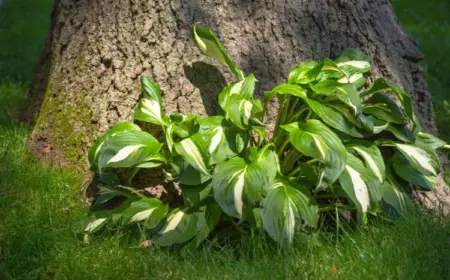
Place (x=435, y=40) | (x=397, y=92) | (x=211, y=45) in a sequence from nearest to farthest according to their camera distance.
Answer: (x=397, y=92)
(x=211, y=45)
(x=435, y=40)

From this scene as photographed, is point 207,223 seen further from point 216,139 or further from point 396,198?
point 396,198

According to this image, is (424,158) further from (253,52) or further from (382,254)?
(253,52)

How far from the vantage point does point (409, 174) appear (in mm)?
3719

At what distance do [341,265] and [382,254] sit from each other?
18 centimetres

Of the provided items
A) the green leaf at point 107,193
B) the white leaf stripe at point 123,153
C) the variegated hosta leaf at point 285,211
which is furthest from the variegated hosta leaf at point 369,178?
the green leaf at point 107,193

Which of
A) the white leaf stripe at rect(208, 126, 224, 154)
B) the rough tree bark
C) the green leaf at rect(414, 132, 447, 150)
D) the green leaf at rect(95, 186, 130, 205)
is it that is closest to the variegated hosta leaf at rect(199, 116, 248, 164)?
the white leaf stripe at rect(208, 126, 224, 154)

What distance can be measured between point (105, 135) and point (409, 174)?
61.1 inches

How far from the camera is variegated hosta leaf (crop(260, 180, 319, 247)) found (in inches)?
127

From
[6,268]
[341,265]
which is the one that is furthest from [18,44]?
[341,265]

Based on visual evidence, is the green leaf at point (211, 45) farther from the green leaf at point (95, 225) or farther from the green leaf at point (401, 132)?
the green leaf at point (95, 225)

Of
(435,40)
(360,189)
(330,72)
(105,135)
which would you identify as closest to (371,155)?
(360,189)

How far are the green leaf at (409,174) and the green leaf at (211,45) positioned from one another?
911mm

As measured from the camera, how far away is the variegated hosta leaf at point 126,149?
341 cm

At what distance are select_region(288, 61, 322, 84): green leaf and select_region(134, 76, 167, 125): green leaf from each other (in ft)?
2.20
